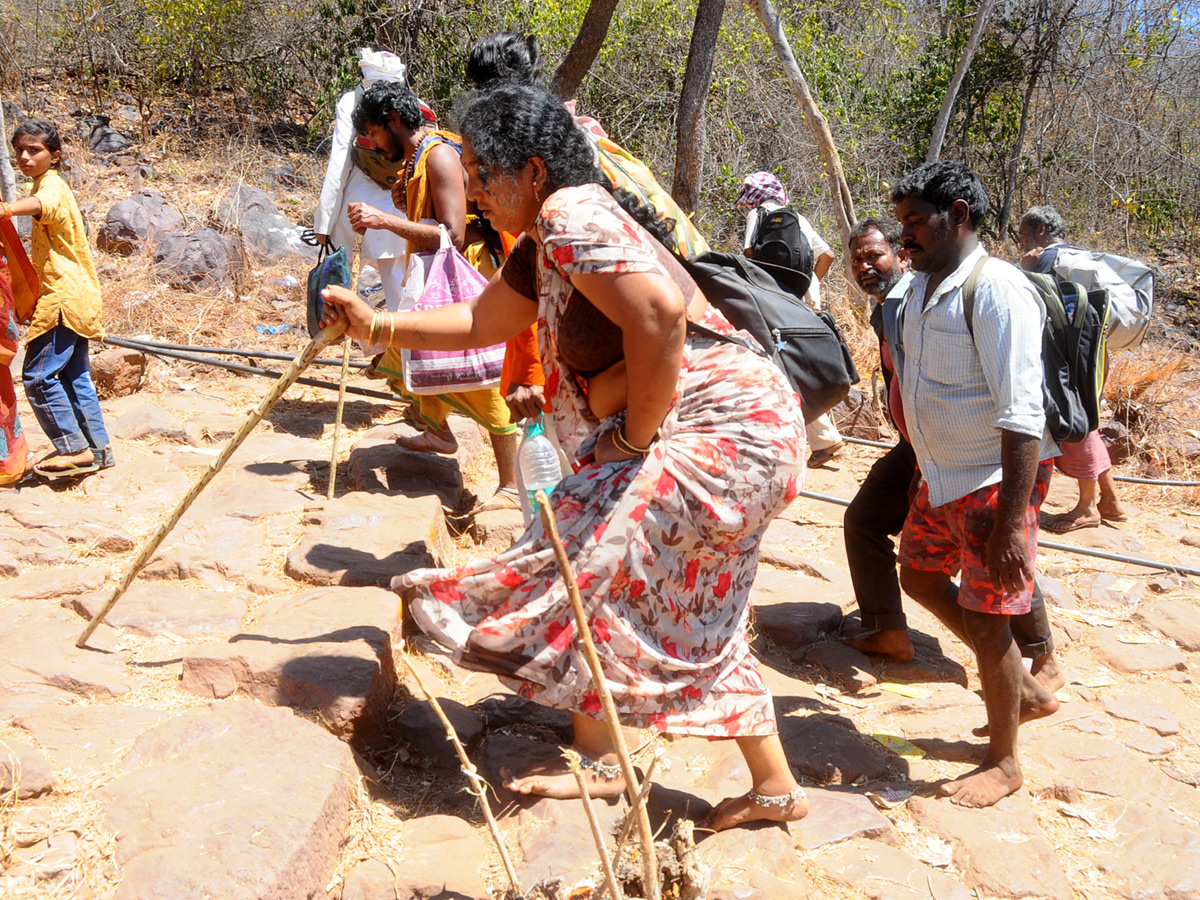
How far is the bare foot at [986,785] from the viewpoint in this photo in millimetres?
2986

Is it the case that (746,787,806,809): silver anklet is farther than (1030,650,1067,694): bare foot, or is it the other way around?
(1030,650,1067,694): bare foot

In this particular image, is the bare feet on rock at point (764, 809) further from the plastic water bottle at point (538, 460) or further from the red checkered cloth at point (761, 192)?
the red checkered cloth at point (761, 192)

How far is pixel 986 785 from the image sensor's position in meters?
3.01

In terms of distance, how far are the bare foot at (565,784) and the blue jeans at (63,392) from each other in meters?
3.35

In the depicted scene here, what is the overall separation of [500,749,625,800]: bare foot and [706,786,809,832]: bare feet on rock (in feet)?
0.91

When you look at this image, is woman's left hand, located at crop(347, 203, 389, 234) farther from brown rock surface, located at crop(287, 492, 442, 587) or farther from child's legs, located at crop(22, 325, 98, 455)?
child's legs, located at crop(22, 325, 98, 455)

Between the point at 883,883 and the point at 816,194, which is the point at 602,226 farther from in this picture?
the point at 816,194

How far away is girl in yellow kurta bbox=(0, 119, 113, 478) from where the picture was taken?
189 inches

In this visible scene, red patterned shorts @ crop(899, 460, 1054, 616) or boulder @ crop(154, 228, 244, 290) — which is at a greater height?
red patterned shorts @ crop(899, 460, 1054, 616)

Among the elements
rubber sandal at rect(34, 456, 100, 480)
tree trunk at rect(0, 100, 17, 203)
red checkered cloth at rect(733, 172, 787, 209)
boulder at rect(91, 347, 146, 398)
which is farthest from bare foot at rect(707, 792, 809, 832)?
tree trunk at rect(0, 100, 17, 203)

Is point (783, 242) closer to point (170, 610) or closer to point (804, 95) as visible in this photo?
point (804, 95)

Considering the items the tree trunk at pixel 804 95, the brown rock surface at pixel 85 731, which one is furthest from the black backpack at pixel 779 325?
the tree trunk at pixel 804 95

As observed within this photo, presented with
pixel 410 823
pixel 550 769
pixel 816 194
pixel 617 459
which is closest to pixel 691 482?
pixel 617 459

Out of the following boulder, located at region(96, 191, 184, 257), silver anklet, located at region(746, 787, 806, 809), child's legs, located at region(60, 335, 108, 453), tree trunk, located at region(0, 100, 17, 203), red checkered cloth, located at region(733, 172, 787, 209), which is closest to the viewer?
silver anklet, located at region(746, 787, 806, 809)
